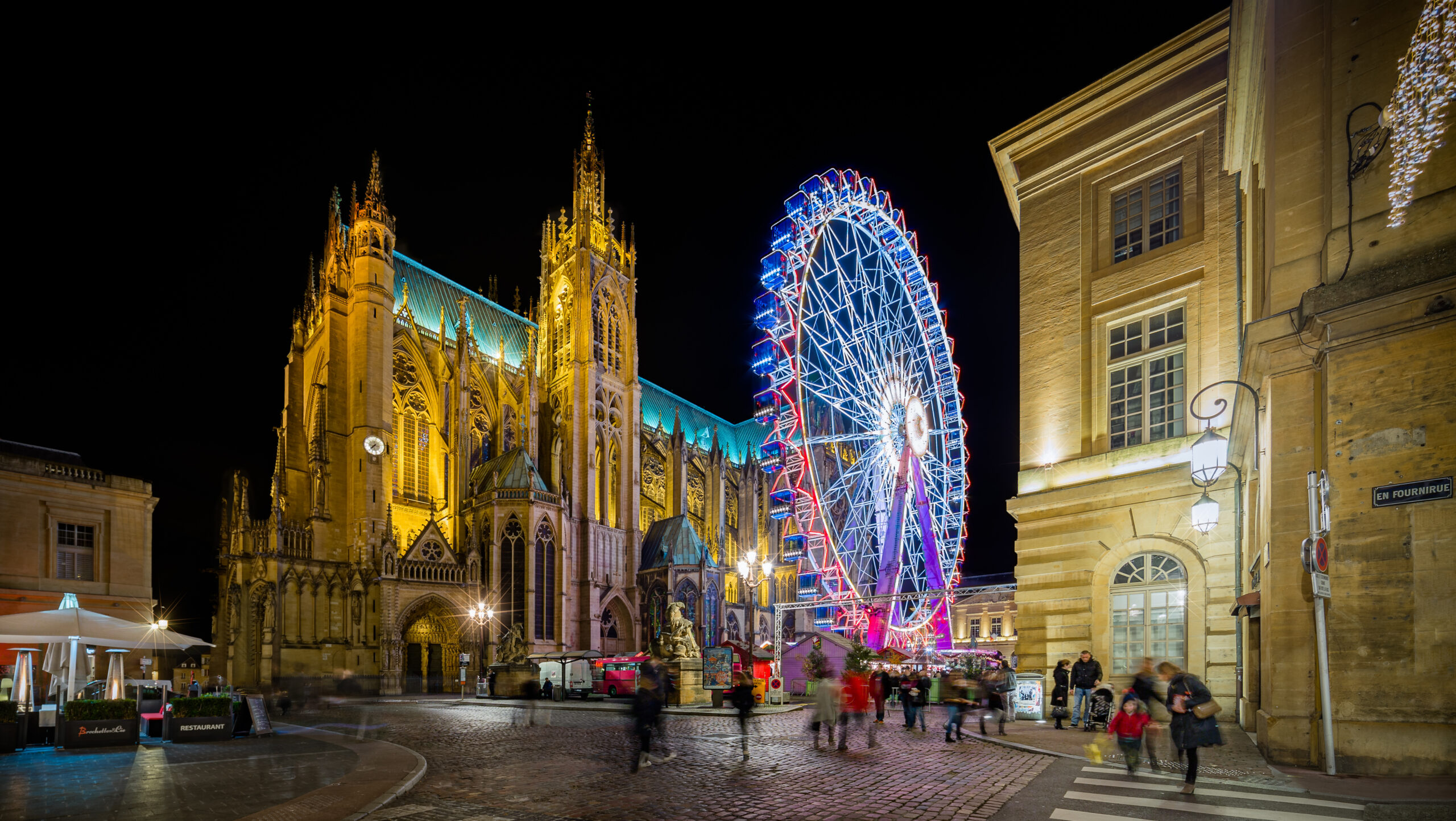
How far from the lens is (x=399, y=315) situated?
4719 centimetres

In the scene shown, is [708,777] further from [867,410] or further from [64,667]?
[867,410]

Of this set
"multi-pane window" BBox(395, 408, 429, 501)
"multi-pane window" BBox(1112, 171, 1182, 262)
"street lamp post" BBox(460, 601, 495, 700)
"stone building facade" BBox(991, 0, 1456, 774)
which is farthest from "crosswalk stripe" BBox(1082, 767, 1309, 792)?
"multi-pane window" BBox(395, 408, 429, 501)

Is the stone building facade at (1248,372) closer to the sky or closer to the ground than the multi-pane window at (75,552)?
closer to the sky

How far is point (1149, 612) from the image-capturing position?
57.0ft

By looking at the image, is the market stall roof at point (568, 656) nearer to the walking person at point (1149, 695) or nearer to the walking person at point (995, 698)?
the walking person at point (995, 698)

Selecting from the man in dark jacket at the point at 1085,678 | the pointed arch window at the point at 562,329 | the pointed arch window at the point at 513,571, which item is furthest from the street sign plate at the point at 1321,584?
the pointed arch window at the point at 562,329

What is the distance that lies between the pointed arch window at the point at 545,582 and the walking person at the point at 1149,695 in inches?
1472

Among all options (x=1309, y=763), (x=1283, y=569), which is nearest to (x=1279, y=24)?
(x=1283, y=569)

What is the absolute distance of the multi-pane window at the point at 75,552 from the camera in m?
30.6

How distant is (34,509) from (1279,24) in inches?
1487

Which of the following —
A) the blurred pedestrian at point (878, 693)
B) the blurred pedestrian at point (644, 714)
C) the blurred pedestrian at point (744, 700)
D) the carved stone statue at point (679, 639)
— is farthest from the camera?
the carved stone statue at point (679, 639)

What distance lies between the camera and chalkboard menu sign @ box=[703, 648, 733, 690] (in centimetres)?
2916

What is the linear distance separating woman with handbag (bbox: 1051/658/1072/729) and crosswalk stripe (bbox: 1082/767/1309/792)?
5955mm

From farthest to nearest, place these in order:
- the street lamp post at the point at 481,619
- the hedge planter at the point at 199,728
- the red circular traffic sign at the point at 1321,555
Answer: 1. the street lamp post at the point at 481,619
2. the hedge planter at the point at 199,728
3. the red circular traffic sign at the point at 1321,555
